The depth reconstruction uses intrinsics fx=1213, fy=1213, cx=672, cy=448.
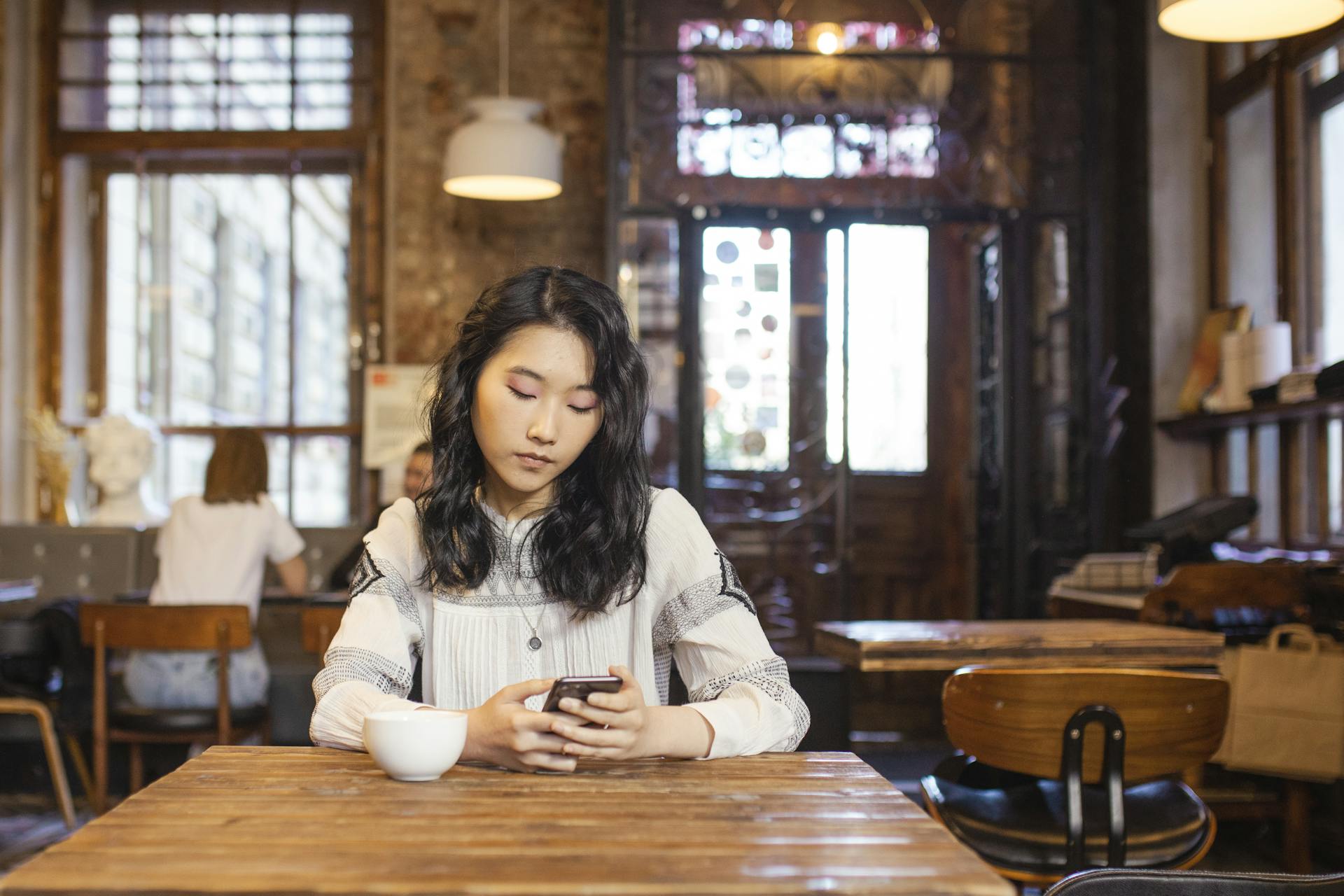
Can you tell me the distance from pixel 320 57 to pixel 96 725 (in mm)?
4060

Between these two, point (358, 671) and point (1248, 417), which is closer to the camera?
point (358, 671)

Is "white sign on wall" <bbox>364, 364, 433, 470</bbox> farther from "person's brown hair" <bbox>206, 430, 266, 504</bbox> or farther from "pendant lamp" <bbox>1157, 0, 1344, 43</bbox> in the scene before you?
"pendant lamp" <bbox>1157, 0, 1344, 43</bbox>

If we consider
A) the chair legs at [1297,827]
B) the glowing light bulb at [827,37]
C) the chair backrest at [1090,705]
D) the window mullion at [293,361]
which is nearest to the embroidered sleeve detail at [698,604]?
the chair backrest at [1090,705]

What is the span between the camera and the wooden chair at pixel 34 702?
12.8 feet

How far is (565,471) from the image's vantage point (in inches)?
63.2

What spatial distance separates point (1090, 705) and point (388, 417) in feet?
14.9

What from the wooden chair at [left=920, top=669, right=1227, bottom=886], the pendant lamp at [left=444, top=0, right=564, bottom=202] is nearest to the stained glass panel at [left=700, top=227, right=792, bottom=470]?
the pendant lamp at [left=444, top=0, right=564, bottom=202]

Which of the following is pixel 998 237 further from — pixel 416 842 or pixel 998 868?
pixel 416 842

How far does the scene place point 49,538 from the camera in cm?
554

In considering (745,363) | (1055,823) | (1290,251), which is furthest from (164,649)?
A: (1290,251)

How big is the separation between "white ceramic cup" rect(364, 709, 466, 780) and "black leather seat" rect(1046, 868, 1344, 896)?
0.76m

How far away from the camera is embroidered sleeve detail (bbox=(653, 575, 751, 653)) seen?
5.15ft

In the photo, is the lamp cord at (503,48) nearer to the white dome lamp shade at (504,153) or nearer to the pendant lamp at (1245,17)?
the white dome lamp shade at (504,153)

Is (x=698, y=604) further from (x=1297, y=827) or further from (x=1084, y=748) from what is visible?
(x=1297, y=827)
